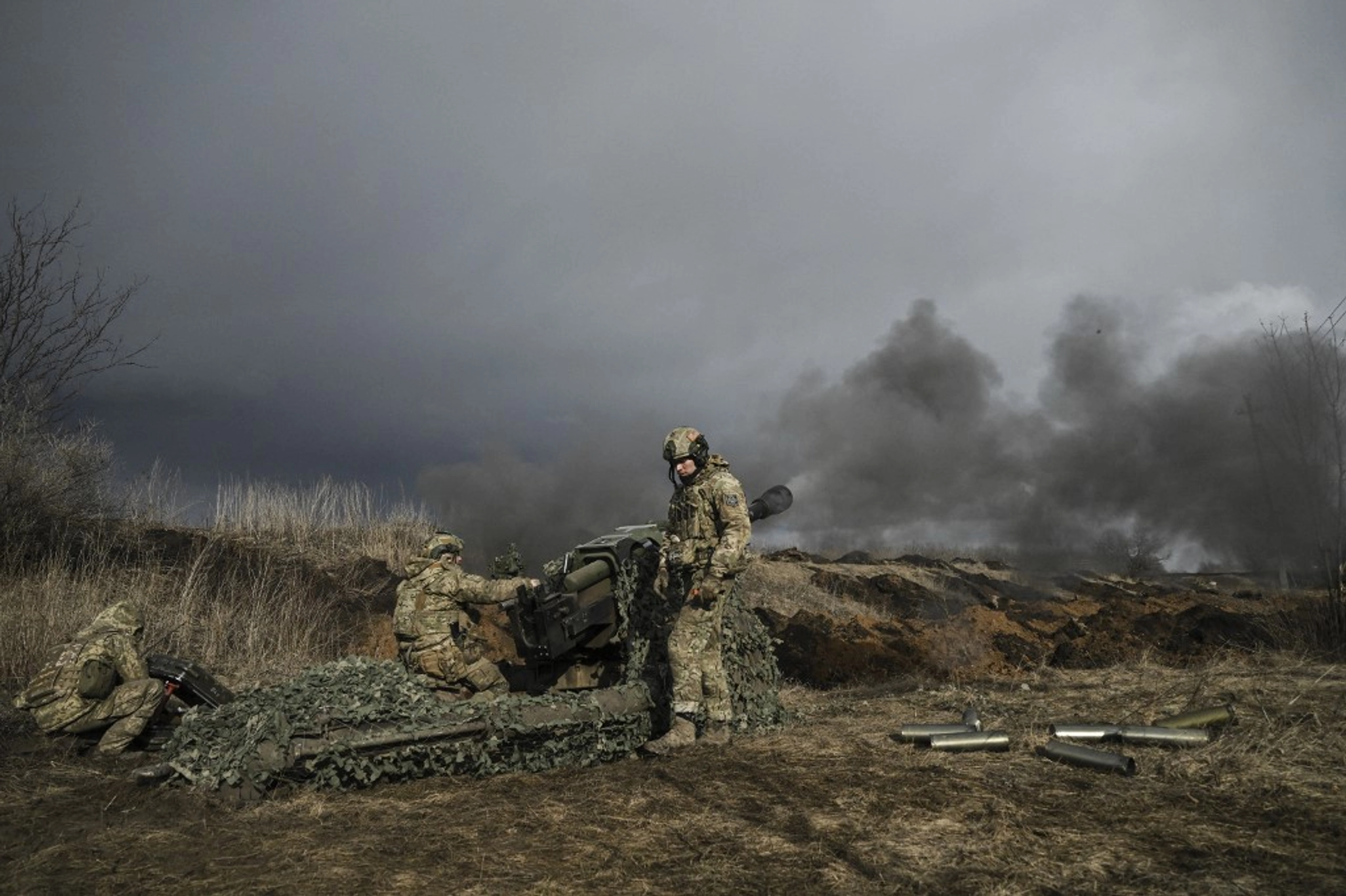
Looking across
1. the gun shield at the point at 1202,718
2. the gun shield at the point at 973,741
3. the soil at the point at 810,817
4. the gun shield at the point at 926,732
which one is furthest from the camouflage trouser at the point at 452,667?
the gun shield at the point at 1202,718

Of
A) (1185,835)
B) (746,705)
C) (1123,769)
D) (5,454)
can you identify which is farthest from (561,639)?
(5,454)

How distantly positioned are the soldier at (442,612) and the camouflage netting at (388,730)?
6.60ft

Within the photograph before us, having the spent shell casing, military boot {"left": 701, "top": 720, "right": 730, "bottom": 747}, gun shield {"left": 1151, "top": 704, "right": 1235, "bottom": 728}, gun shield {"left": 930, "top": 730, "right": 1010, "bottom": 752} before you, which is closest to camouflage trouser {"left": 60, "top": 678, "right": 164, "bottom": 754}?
military boot {"left": 701, "top": 720, "right": 730, "bottom": 747}

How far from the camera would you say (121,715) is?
7562 mm

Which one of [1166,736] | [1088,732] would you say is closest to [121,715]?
[1088,732]

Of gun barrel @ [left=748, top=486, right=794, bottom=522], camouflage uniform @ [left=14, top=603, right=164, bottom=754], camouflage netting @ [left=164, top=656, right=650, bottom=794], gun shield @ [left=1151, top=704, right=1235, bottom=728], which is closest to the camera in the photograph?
camouflage netting @ [left=164, top=656, right=650, bottom=794]

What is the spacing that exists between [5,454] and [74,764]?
762cm

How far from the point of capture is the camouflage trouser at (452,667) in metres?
9.51

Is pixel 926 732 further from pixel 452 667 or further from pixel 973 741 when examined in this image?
pixel 452 667

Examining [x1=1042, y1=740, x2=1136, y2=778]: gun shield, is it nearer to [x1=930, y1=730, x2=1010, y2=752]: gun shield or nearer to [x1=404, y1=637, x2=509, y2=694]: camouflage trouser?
[x1=930, y1=730, x2=1010, y2=752]: gun shield

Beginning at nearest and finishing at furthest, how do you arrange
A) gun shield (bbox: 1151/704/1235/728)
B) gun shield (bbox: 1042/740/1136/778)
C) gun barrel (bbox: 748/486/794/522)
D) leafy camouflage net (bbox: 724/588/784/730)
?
gun shield (bbox: 1042/740/1136/778) < gun shield (bbox: 1151/704/1235/728) < leafy camouflage net (bbox: 724/588/784/730) < gun barrel (bbox: 748/486/794/522)

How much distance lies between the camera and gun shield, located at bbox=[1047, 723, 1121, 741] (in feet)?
21.0

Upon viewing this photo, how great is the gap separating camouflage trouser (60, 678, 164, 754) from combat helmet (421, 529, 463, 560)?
287 centimetres

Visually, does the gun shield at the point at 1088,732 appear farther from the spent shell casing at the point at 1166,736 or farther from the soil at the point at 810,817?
the soil at the point at 810,817
